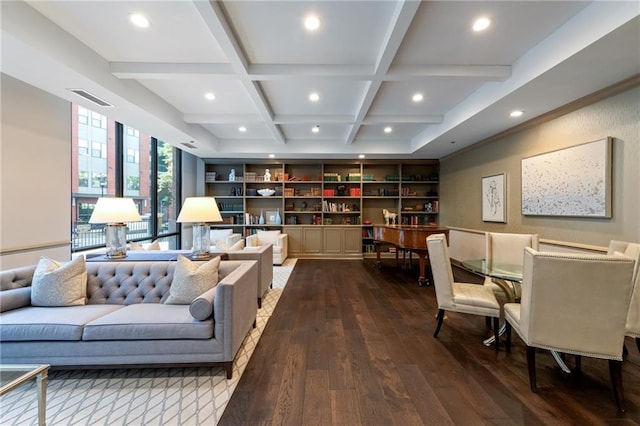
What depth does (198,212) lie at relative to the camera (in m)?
2.99

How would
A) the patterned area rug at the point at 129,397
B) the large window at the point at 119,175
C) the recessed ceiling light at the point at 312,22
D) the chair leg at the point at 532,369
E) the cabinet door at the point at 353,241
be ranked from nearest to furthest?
the patterned area rug at the point at 129,397 < the chair leg at the point at 532,369 < the recessed ceiling light at the point at 312,22 < the large window at the point at 119,175 < the cabinet door at the point at 353,241

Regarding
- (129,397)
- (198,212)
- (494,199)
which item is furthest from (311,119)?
(129,397)

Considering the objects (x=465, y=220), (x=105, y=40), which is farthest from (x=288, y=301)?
(x=465, y=220)

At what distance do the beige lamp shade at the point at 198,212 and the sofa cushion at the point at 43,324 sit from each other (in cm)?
119

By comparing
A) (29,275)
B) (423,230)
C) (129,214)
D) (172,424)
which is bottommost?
(172,424)

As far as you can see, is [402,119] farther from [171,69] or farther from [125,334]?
[125,334]

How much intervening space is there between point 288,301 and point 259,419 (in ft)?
6.68

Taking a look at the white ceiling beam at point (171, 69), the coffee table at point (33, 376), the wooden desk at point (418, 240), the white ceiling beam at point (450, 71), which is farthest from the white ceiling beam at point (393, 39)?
the coffee table at point (33, 376)

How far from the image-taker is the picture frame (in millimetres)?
7051

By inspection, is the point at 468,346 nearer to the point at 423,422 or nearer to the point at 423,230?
the point at 423,422

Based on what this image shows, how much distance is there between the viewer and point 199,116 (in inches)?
179

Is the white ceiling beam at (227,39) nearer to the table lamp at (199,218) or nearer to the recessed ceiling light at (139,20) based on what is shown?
the recessed ceiling light at (139,20)

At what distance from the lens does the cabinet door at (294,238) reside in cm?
686

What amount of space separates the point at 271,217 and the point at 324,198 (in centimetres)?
150
